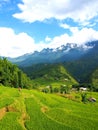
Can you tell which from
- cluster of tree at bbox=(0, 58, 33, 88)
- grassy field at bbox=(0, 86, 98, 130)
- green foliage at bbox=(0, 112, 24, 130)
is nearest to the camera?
green foliage at bbox=(0, 112, 24, 130)

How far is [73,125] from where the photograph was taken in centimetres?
6203

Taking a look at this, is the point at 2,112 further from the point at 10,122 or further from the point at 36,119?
the point at 36,119

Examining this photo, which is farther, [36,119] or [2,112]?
[2,112]

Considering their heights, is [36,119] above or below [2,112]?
below

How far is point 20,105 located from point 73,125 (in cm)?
2101

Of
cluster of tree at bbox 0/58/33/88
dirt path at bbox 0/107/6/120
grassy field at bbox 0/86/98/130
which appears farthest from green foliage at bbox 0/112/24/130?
cluster of tree at bbox 0/58/33/88

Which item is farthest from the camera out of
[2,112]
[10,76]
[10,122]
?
[10,76]

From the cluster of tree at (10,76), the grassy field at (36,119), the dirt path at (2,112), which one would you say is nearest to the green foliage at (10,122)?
the grassy field at (36,119)

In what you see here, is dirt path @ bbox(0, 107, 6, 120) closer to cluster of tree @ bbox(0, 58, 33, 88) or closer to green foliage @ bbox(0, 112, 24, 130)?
green foliage @ bbox(0, 112, 24, 130)

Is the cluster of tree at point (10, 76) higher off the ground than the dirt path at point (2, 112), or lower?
higher

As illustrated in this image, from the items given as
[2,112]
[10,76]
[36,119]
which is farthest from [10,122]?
[10,76]

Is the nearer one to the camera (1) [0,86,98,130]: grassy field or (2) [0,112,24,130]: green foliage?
(2) [0,112,24,130]: green foliage

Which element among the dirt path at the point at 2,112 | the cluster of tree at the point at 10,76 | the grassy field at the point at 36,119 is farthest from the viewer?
the cluster of tree at the point at 10,76

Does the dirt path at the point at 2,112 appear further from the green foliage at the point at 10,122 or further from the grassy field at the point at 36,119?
the green foliage at the point at 10,122
